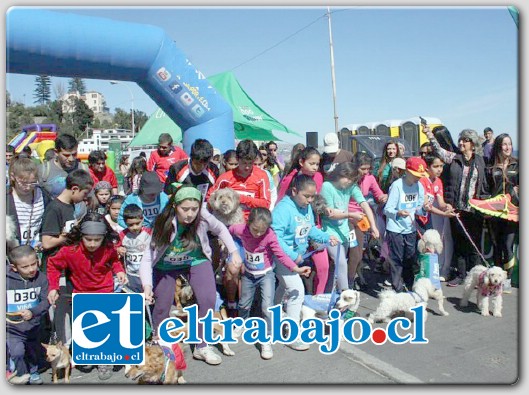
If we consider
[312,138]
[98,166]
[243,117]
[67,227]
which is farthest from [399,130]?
[67,227]

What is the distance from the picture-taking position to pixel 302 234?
3531 mm

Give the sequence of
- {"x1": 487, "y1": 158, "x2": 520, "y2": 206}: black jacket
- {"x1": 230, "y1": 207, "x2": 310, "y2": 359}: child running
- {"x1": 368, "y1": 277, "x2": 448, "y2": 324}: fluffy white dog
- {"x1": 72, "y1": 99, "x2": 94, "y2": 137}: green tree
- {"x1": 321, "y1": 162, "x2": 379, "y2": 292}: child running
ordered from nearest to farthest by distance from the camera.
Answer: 1. {"x1": 230, "y1": 207, "x2": 310, "y2": 359}: child running
2. {"x1": 368, "y1": 277, "x2": 448, "y2": 324}: fluffy white dog
3. {"x1": 321, "y1": 162, "x2": 379, "y2": 292}: child running
4. {"x1": 487, "y1": 158, "x2": 520, "y2": 206}: black jacket
5. {"x1": 72, "y1": 99, "x2": 94, "y2": 137}: green tree

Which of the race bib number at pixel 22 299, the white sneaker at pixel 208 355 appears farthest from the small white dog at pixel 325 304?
the race bib number at pixel 22 299

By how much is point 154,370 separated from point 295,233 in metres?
1.38

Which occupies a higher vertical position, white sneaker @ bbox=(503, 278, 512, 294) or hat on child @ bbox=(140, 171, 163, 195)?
hat on child @ bbox=(140, 171, 163, 195)

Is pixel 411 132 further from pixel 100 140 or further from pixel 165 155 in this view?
pixel 100 140

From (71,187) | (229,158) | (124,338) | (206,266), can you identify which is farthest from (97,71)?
(124,338)

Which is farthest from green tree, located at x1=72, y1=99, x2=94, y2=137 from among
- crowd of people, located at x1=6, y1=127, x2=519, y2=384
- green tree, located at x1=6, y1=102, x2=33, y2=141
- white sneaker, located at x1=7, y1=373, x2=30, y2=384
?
white sneaker, located at x1=7, y1=373, x2=30, y2=384

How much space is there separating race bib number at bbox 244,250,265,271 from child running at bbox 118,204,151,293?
0.78 m

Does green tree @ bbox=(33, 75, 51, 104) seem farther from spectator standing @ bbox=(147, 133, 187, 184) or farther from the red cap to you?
the red cap

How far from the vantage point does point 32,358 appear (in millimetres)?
2965

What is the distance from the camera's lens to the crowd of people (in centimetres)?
298

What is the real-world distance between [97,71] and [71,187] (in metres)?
2.51

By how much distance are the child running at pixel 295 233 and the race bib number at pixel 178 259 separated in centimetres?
67
